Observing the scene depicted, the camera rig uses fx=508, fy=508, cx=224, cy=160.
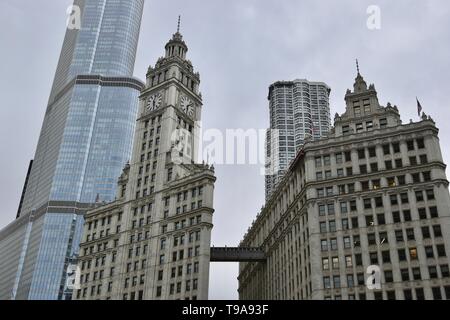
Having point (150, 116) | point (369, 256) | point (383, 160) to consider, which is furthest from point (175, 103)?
point (369, 256)

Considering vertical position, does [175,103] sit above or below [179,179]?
above

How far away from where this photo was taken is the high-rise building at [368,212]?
82188 millimetres

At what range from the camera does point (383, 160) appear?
93875mm

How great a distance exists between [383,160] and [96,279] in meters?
70.8

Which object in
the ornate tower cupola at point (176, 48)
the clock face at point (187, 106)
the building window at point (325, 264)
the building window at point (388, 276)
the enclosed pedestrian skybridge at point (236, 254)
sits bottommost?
the building window at point (388, 276)

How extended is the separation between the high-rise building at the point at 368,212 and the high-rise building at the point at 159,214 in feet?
64.3

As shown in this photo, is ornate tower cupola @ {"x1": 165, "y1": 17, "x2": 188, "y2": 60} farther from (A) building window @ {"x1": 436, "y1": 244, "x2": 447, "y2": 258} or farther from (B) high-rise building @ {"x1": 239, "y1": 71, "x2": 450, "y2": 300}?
(A) building window @ {"x1": 436, "y1": 244, "x2": 447, "y2": 258}

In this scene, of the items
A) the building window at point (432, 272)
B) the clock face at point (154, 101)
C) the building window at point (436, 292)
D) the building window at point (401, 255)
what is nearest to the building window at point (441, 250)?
the building window at point (432, 272)

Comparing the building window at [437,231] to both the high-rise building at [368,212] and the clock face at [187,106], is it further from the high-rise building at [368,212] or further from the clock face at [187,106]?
the clock face at [187,106]

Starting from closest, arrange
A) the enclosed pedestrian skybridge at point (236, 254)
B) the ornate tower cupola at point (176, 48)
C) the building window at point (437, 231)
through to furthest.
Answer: the building window at point (437, 231), the enclosed pedestrian skybridge at point (236, 254), the ornate tower cupola at point (176, 48)

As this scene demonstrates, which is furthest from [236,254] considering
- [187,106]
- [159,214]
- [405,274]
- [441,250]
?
[441,250]

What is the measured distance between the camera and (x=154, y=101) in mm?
138500

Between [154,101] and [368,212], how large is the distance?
232ft
